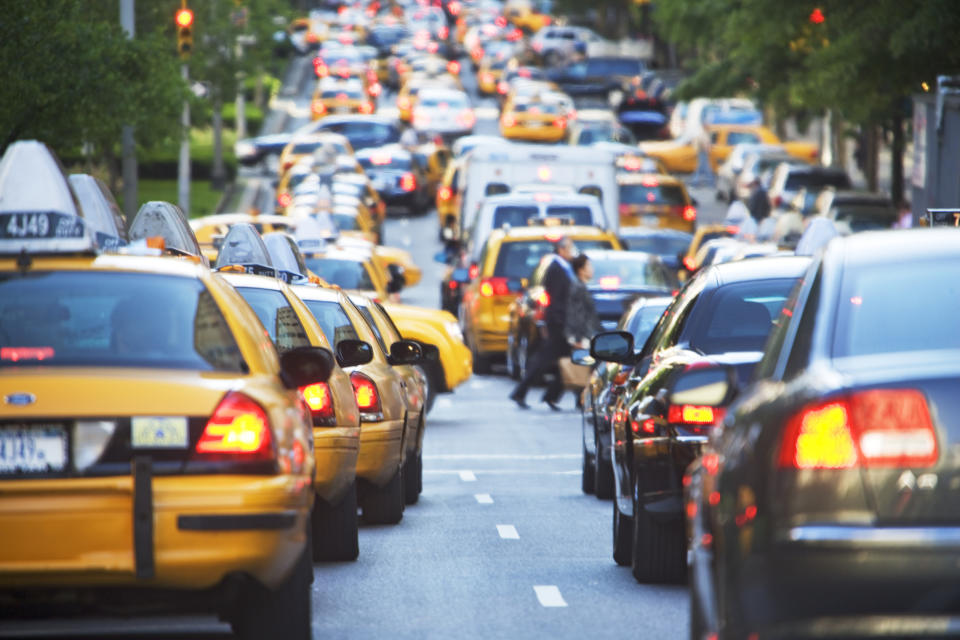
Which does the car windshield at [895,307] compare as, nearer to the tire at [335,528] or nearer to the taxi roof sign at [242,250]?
the tire at [335,528]

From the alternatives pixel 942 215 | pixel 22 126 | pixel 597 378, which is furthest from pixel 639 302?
pixel 22 126

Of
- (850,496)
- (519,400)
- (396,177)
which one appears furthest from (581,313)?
(396,177)

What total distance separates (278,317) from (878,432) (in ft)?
21.0

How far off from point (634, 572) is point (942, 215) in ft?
9.54

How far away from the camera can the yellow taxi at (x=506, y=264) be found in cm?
2541

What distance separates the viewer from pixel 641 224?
129ft

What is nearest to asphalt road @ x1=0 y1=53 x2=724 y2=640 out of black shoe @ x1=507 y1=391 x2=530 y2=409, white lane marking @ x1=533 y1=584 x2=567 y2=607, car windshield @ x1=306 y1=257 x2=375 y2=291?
white lane marking @ x1=533 y1=584 x2=567 y2=607

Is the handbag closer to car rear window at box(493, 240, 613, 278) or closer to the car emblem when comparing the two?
car rear window at box(493, 240, 613, 278)

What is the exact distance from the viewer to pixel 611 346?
36.6 feet

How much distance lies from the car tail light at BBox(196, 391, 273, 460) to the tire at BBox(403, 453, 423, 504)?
6.94m

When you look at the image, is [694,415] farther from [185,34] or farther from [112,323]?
[185,34]

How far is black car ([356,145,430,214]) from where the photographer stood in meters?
50.9

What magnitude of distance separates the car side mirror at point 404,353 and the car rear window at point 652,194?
86.7 ft

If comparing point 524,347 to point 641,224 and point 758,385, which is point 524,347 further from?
point 758,385
